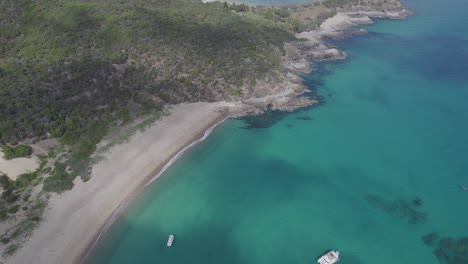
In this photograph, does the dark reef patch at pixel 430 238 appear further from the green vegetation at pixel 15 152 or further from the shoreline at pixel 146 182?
the green vegetation at pixel 15 152

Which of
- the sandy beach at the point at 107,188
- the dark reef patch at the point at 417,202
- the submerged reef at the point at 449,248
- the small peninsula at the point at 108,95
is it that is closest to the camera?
the sandy beach at the point at 107,188

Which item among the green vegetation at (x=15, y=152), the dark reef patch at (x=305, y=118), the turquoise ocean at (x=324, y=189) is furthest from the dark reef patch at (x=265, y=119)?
the green vegetation at (x=15, y=152)

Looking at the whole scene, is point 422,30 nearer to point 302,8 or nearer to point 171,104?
point 302,8

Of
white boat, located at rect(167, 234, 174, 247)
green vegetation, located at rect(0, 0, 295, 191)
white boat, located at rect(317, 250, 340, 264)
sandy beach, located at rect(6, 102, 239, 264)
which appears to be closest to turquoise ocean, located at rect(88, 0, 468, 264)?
white boat, located at rect(167, 234, 174, 247)

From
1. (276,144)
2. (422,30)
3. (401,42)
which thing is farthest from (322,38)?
(276,144)

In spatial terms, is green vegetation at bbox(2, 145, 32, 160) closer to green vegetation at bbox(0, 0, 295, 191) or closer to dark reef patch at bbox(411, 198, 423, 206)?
green vegetation at bbox(0, 0, 295, 191)
